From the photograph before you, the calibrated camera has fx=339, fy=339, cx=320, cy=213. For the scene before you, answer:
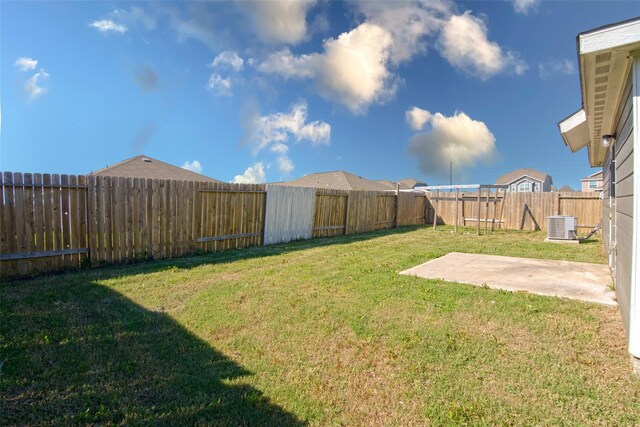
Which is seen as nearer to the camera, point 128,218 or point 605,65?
point 605,65

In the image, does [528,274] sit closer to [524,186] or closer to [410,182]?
[524,186]

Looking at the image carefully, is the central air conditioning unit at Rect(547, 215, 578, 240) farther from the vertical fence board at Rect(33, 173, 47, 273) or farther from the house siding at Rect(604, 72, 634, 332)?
the vertical fence board at Rect(33, 173, 47, 273)

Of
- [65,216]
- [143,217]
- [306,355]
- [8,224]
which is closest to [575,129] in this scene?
[306,355]

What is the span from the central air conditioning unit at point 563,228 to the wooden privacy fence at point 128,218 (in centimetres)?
810

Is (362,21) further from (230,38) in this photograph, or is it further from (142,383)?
(142,383)

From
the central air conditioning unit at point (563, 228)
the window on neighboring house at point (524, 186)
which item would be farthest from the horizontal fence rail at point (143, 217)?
the window on neighboring house at point (524, 186)

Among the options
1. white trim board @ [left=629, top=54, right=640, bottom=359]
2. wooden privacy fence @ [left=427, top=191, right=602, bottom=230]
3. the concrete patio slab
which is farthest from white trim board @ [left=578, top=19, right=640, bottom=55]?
wooden privacy fence @ [left=427, top=191, right=602, bottom=230]

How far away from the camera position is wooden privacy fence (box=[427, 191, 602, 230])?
44.8 feet

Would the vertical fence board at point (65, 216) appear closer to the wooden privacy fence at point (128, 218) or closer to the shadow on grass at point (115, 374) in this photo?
the wooden privacy fence at point (128, 218)

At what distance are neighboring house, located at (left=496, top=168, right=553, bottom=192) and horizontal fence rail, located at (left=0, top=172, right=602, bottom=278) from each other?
26278 millimetres

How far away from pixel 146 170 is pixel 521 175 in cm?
3834

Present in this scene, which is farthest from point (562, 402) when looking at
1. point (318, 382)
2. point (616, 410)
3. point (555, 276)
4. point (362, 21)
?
point (362, 21)

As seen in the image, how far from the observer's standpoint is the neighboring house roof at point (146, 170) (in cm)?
1326

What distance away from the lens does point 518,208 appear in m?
15.5
